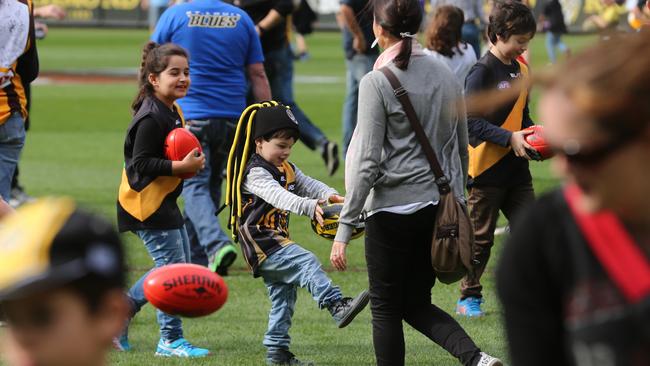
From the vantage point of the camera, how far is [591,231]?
96.2 inches

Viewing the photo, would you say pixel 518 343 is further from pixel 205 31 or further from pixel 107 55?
pixel 107 55

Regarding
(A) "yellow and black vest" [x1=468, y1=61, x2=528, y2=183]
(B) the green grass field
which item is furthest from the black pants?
(A) "yellow and black vest" [x1=468, y1=61, x2=528, y2=183]

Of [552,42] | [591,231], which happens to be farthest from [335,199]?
[552,42]

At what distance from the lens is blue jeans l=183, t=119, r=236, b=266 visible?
922cm

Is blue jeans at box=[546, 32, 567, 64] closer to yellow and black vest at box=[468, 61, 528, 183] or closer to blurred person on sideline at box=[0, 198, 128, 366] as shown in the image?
yellow and black vest at box=[468, 61, 528, 183]

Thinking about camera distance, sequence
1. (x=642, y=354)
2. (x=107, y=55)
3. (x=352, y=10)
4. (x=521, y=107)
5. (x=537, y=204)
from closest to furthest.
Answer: (x=642, y=354) < (x=537, y=204) < (x=521, y=107) < (x=352, y=10) < (x=107, y=55)

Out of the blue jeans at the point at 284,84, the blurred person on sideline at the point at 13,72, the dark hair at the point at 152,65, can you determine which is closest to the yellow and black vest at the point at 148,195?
the dark hair at the point at 152,65

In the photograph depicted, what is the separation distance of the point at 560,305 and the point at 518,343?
118 millimetres

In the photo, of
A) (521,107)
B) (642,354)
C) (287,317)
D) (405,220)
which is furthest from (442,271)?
(642,354)

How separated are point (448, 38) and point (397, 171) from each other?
5.08 meters

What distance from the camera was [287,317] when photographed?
6977mm

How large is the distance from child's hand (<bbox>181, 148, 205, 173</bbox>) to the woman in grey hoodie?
4.05 feet

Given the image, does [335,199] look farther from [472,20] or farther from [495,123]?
[472,20]

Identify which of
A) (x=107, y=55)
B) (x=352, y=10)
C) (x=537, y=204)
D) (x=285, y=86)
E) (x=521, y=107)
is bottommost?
(x=107, y=55)
